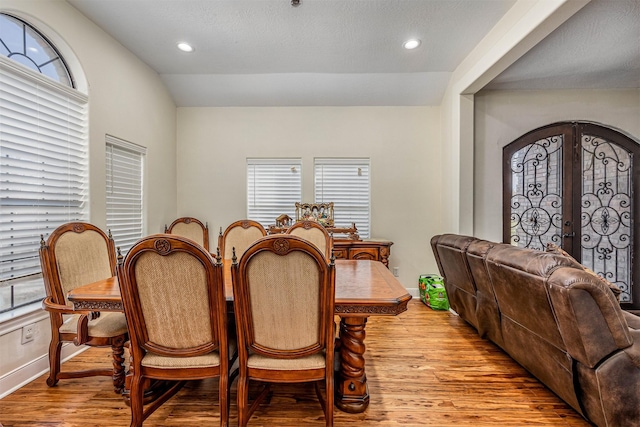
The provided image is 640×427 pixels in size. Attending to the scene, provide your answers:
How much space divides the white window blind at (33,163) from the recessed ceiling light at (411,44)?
10.1 ft

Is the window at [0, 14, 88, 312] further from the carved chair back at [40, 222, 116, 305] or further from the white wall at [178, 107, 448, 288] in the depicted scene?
the white wall at [178, 107, 448, 288]

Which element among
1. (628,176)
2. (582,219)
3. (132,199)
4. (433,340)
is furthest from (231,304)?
(628,176)

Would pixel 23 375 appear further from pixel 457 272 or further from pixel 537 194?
pixel 537 194

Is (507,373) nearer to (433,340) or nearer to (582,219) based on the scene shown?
(433,340)

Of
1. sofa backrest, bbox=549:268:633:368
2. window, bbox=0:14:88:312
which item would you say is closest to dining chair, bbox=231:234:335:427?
sofa backrest, bbox=549:268:633:368

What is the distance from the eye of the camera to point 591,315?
142 centimetres

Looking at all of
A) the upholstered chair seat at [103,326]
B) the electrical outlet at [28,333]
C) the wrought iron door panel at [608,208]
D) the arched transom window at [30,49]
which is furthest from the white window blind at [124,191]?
the wrought iron door panel at [608,208]

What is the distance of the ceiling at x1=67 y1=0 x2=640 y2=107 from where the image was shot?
2.44 meters

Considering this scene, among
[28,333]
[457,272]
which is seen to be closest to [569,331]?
[457,272]

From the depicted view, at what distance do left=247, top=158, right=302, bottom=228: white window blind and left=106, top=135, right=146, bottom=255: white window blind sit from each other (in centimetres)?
138

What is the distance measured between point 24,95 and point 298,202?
113 inches

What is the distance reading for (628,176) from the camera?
138 inches

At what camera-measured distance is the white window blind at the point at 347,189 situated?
4204 millimetres


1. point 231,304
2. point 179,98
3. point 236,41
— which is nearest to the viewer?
point 231,304
